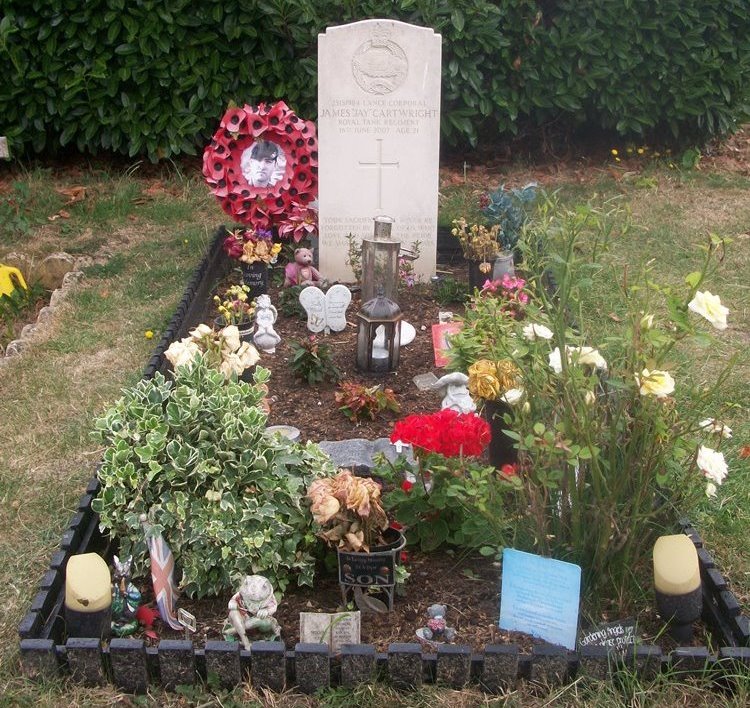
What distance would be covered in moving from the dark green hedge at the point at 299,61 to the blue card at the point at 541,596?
534 centimetres

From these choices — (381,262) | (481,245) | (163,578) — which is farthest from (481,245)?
(163,578)

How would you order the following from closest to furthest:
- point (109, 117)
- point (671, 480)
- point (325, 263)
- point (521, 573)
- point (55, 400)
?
point (521, 573)
point (671, 480)
point (55, 400)
point (325, 263)
point (109, 117)

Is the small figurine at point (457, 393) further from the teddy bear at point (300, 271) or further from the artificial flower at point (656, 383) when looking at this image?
the teddy bear at point (300, 271)

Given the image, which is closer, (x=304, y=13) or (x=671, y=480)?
(x=671, y=480)

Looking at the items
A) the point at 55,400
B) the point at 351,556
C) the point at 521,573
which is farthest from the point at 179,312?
the point at 521,573

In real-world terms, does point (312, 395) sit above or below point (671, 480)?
below

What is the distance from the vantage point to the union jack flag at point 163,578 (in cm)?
285

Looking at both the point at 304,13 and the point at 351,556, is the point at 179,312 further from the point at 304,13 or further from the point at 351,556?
the point at 304,13

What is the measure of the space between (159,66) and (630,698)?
6.31m

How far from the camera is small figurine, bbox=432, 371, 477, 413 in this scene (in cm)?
380

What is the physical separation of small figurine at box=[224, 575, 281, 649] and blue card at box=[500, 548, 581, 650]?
2.20 ft

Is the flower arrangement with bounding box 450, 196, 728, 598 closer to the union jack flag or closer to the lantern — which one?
the union jack flag

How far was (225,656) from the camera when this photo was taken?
2598mm

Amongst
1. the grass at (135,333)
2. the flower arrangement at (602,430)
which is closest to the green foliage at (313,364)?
the grass at (135,333)
